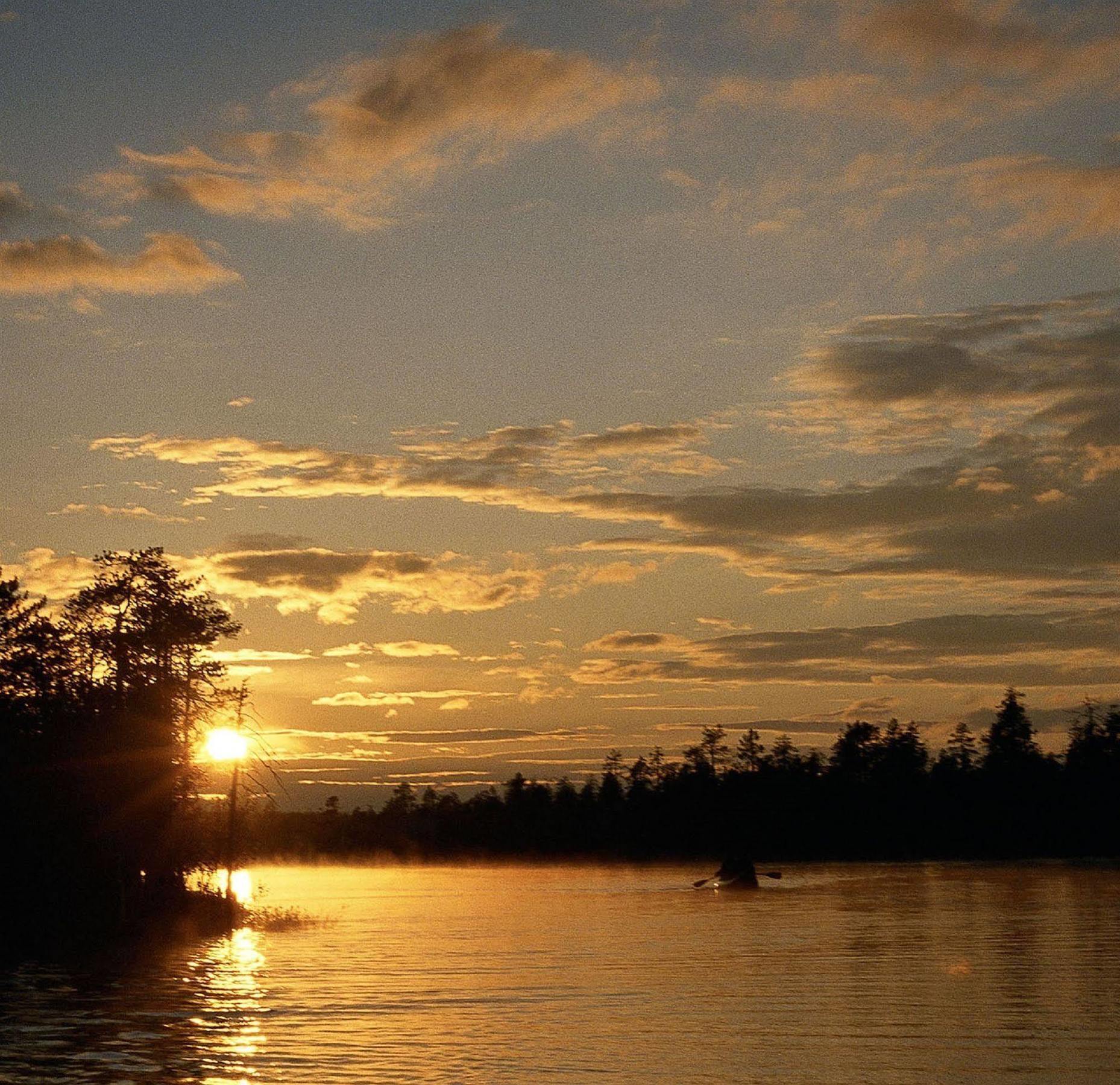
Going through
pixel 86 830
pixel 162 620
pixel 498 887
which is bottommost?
pixel 498 887

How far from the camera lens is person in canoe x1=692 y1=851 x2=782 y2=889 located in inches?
4139

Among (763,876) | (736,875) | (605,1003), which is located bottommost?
(763,876)

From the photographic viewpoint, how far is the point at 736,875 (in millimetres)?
106500

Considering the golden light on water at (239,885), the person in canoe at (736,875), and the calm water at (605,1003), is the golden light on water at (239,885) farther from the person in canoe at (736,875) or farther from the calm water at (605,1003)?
the person in canoe at (736,875)

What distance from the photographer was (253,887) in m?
126

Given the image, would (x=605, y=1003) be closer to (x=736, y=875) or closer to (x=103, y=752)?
(x=103, y=752)

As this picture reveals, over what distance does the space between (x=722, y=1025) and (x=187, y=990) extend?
15982mm

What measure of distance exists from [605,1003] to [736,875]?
6767 centimetres

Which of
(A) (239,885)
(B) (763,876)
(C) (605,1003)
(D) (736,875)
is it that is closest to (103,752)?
(C) (605,1003)

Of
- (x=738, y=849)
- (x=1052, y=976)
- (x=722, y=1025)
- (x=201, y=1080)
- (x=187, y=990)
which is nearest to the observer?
(x=201, y=1080)

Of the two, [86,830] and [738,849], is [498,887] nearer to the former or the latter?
[738,849]

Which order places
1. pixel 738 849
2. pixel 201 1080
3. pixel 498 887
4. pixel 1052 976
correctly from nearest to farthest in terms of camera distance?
pixel 201 1080 → pixel 1052 976 → pixel 738 849 → pixel 498 887

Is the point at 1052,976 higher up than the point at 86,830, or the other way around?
the point at 86,830

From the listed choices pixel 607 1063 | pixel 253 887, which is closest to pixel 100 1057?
pixel 607 1063
